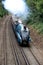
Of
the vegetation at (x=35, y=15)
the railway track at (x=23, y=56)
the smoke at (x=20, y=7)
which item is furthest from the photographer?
the smoke at (x=20, y=7)

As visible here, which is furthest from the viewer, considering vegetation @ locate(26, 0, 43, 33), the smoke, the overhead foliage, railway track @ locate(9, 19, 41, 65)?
the smoke

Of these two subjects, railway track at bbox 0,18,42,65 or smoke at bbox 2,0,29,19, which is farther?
smoke at bbox 2,0,29,19

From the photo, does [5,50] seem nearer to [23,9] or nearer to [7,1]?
[23,9]

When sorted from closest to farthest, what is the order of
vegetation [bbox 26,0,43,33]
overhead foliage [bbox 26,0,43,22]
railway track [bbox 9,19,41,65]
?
railway track [bbox 9,19,41,65], vegetation [bbox 26,0,43,33], overhead foliage [bbox 26,0,43,22]

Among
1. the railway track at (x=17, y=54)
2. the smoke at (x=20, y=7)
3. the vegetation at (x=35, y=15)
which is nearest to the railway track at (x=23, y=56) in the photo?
the railway track at (x=17, y=54)

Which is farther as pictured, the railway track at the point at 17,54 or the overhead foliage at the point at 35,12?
the overhead foliage at the point at 35,12

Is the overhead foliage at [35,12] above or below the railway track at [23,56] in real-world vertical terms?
above

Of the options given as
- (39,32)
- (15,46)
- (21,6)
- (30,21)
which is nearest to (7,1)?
(21,6)

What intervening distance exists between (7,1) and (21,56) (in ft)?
99.4

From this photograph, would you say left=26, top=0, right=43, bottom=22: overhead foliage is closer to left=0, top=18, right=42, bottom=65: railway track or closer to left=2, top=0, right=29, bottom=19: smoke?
left=2, top=0, right=29, bottom=19: smoke

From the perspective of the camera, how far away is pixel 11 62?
20.5m

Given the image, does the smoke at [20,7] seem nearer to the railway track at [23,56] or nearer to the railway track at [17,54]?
the railway track at [17,54]

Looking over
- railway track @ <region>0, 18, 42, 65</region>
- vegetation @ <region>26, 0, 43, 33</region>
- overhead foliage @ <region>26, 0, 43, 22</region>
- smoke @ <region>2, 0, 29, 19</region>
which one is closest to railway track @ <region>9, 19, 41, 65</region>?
railway track @ <region>0, 18, 42, 65</region>

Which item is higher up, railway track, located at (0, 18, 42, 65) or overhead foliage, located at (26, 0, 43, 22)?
overhead foliage, located at (26, 0, 43, 22)
